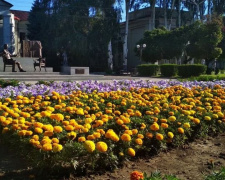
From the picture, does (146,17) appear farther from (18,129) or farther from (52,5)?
(18,129)

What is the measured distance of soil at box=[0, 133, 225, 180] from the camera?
2.43m

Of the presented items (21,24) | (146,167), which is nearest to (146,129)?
(146,167)

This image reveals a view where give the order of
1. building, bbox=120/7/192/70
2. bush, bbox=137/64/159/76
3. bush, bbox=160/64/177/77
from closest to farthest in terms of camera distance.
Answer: bush, bbox=160/64/177/77 → bush, bbox=137/64/159/76 → building, bbox=120/7/192/70

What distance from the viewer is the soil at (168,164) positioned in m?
2.43

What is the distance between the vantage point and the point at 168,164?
2771 millimetres

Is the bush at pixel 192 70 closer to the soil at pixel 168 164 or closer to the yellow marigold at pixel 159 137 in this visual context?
the soil at pixel 168 164

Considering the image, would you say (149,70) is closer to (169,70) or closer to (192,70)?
(169,70)

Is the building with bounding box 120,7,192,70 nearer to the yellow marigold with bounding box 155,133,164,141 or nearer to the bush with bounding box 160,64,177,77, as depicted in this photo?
the bush with bounding box 160,64,177,77

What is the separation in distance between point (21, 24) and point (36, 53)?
696 inches

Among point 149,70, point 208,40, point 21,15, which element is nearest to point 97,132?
point 149,70

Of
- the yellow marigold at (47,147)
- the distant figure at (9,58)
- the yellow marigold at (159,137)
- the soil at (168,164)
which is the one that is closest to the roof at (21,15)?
the distant figure at (9,58)

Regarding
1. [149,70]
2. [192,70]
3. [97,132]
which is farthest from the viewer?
[149,70]

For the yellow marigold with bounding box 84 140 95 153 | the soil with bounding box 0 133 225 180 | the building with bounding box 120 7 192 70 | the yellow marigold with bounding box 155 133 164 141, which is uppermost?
the building with bounding box 120 7 192 70

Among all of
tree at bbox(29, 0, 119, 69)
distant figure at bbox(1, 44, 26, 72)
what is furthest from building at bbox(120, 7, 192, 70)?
distant figure at bbox(1, 44, 26, 72)
